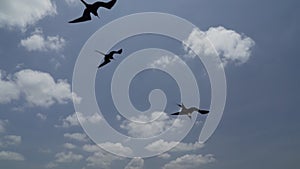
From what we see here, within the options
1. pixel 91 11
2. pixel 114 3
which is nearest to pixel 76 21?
pixel 91 11

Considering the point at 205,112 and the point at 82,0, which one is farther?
the point at 205,112

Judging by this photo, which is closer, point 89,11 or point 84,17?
point 89,11

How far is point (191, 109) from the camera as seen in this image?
65312 millimetres

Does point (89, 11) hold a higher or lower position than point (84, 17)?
higher

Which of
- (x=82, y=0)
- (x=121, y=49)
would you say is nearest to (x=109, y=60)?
(x=121, y=49)

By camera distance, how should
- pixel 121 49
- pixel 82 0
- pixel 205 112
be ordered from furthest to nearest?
1. pixel 205 112
2. pixel 121 49
3. pixel 82 0

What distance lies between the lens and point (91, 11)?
1918 inches

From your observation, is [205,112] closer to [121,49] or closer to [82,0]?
[121,49]

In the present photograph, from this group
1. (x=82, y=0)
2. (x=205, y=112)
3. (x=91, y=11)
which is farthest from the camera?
(x=205, y=112)

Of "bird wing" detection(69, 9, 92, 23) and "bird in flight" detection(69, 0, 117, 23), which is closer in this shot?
"bird in flight" detection(69, 0, 117, 23)

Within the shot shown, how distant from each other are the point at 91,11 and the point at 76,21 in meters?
2.20

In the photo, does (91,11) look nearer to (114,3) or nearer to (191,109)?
(114,3)

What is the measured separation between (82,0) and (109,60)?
11938 millimetres

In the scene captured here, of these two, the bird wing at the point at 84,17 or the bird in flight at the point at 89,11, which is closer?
the bird in flight at the point at 89,11
